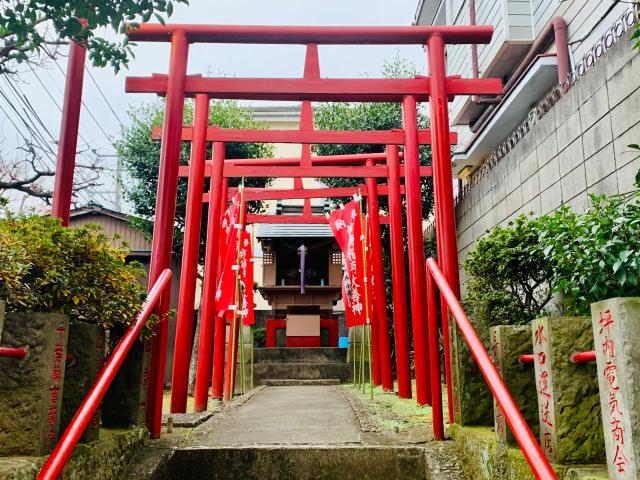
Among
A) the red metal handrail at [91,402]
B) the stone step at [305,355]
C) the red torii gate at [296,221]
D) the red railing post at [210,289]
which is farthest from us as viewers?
the stone step at [305,355]

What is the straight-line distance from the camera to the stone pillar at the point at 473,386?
3.58 meters

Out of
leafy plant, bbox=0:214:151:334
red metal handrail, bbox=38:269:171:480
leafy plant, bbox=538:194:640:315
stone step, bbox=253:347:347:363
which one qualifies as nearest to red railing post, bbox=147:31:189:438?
red metal handrail, bbox=38:269:171:480

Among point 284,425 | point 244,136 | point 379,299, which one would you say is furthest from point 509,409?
point 379,299

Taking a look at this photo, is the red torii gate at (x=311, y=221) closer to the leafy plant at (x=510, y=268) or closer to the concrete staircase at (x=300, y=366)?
the leafy plant at (x=510, y=268)

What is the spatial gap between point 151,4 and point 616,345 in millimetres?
3188

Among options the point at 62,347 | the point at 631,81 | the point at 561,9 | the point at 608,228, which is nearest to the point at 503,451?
the point at 608,228

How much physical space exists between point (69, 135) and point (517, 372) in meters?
3.71

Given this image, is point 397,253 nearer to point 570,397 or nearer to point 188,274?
point 188,274

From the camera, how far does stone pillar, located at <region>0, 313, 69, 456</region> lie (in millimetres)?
2473

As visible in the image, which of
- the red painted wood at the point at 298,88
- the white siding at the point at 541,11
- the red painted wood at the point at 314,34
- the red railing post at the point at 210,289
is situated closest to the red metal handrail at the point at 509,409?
the red painted wood at the point at 298,88

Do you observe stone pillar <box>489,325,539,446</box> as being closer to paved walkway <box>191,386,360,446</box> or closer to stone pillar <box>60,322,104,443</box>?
paved walkway <box>191,386,360,446</box>

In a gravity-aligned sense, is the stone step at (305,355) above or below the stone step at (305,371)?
above

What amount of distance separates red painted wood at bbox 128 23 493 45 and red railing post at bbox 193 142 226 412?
10.9 feet

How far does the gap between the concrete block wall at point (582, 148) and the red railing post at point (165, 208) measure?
444 centimetres
